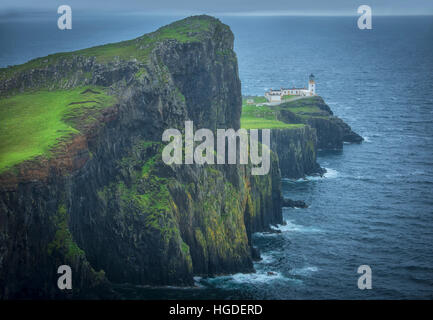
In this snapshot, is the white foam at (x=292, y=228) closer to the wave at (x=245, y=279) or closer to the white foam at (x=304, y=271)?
the white foam at (x=304, y=271)

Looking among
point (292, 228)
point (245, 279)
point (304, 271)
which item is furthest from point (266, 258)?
point (292, 228)

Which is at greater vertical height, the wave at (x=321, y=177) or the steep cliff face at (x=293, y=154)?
the steep cliff face at (x=293, y=154)

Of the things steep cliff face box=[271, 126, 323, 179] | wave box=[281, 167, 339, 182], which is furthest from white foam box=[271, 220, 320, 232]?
steep cliff face box=[271, 126, 323, 179]

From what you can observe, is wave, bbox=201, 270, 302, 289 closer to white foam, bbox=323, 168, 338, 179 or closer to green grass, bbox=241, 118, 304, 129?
white foam, bbox=323, 168, 338, 179

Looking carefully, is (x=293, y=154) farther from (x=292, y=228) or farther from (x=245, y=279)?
(x=245, y=279)

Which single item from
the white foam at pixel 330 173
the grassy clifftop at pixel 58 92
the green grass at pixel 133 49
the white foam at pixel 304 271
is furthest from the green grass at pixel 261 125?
the white foam at pixel 304 271

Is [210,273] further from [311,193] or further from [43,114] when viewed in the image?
[311,193]
